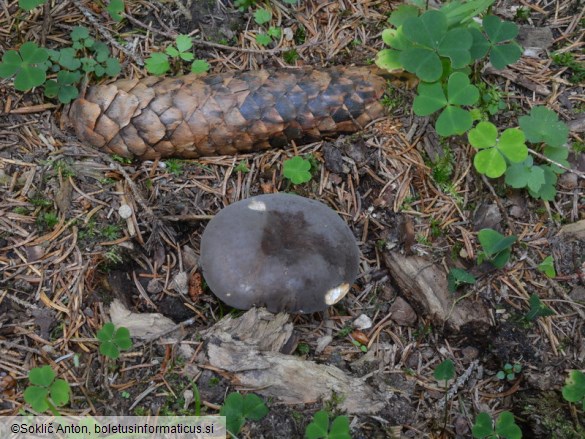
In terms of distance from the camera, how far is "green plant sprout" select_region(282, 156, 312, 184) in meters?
2.88

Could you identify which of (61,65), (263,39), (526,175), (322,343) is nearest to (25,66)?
(61,65)

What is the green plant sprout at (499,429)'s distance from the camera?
7.85 ft

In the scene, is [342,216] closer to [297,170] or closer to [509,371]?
[297,170]

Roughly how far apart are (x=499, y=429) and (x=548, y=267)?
0.87 metres

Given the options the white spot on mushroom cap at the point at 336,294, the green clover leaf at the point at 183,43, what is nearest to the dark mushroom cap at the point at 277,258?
the white spot on mushroom cap at the point at 336,294

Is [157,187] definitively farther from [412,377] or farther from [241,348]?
[412,377]

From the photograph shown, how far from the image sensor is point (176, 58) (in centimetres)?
308

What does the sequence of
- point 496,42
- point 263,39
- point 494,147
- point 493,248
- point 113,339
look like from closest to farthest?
point 113,339 → point 493,248 → point 494,147 → point 496,42 → point 263,39

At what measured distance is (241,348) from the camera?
7.91ft

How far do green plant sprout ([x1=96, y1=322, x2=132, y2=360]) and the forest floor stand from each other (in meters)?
0.12

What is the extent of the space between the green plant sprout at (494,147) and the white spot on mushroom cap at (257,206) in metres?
1.15

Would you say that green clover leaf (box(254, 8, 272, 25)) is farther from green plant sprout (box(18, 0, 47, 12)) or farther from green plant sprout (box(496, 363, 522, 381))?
green plant sprout (box(496, 363, 522, 381))

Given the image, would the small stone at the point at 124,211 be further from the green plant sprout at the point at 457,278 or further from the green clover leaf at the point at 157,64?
the green plant sprout at the point at 457,278

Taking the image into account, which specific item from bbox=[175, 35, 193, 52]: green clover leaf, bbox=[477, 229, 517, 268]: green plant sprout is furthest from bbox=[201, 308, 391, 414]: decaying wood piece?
bbox=[175, 35, 193, 52]: green clover leaf
